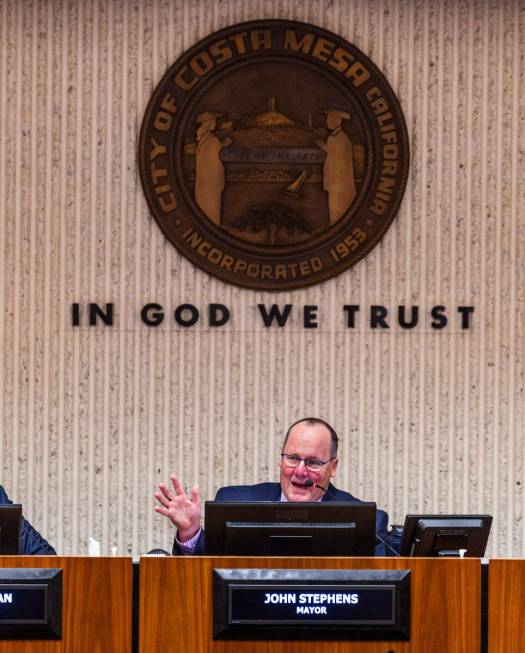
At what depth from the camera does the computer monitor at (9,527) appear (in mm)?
2621

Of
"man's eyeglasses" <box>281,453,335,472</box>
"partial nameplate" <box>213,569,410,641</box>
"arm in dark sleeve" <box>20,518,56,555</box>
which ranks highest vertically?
"man's eyeglasses" <box>281,453,335,472</box>

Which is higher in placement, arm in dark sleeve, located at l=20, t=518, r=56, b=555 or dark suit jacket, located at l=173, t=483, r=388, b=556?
dark suit jacket, located at l=173, t=483, r=388, b=556

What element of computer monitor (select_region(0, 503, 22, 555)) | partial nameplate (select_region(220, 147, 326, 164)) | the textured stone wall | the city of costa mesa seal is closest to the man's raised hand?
computer monitor (select_region(0, 503, 22, 555))

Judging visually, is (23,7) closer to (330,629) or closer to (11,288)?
(11,288)

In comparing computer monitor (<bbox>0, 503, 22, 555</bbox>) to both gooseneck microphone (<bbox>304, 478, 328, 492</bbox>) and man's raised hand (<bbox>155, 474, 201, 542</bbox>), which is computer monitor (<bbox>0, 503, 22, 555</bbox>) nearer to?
man's raised hand (<bbox>155, 474, 201, 542</bbox>)

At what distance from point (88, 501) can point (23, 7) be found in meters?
2.31

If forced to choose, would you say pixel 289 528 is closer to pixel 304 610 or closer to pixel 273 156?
pixel 304 610

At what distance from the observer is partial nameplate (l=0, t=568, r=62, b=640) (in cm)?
231

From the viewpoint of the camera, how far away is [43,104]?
4.57 m

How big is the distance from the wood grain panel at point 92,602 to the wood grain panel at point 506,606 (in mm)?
878

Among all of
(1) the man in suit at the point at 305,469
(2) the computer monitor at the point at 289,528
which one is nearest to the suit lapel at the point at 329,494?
(1) the man in suit at the point at 305,469

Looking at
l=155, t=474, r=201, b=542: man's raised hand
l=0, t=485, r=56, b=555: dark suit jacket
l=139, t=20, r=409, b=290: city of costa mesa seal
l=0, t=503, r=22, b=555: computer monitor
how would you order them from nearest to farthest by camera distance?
1. l=0, t=503, r=22, b=555: computer monitor
2. l=155, t=474, r=201, b=542: man's raised hand
3. l=0, t=485, r=56, b=555: dark suit jacket
4. l=139, t=20, r=409, b=290: city of costa mesa seal

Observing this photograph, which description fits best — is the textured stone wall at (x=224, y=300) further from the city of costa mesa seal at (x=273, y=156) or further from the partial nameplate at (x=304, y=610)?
the partial nameplate at (x=304, y=610)

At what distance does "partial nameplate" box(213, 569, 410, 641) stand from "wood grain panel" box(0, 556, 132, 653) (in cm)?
22
